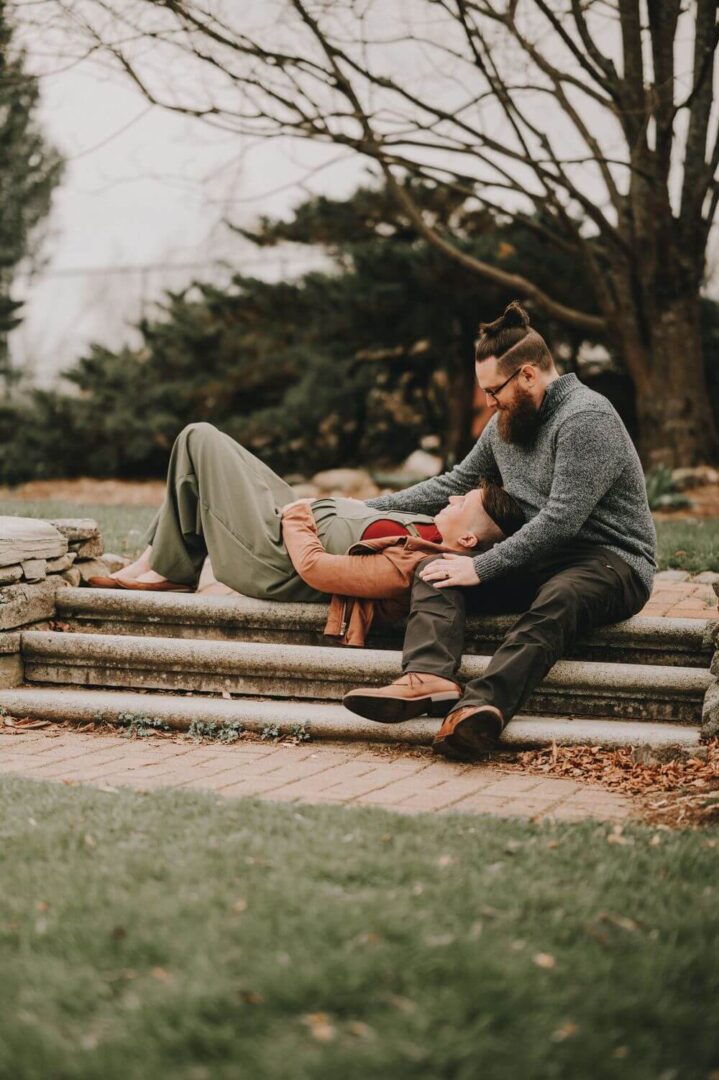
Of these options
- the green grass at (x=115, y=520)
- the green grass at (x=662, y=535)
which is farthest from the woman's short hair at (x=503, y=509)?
the green grass at (x=115, y=520)

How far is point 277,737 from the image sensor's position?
13.4 ft

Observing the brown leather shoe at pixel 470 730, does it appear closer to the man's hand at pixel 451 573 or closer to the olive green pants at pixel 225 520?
the man's hand at pixel 451 573

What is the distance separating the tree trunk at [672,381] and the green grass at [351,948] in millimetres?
9042

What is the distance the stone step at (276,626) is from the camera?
169 inches

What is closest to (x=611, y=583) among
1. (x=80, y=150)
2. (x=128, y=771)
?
(x=128, y=771)

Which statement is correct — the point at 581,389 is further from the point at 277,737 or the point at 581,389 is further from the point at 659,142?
the point at 659,142

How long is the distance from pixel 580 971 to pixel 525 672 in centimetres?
182

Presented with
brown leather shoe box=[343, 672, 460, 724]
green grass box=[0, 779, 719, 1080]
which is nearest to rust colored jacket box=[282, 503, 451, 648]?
brown leather shoe box=[343, 672, 460, 724]

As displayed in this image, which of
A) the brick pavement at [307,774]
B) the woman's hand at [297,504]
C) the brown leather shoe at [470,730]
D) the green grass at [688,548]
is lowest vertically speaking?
the brick pavement at [307,774]

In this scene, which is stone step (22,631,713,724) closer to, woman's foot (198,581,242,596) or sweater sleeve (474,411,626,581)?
sweater sleeve (474,411,626,581)

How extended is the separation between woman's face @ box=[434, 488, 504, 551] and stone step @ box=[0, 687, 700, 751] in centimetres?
75

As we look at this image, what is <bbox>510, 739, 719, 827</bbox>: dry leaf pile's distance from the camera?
3154 millimetres

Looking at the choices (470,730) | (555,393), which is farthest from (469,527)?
(470,730)

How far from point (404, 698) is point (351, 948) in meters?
1.76
